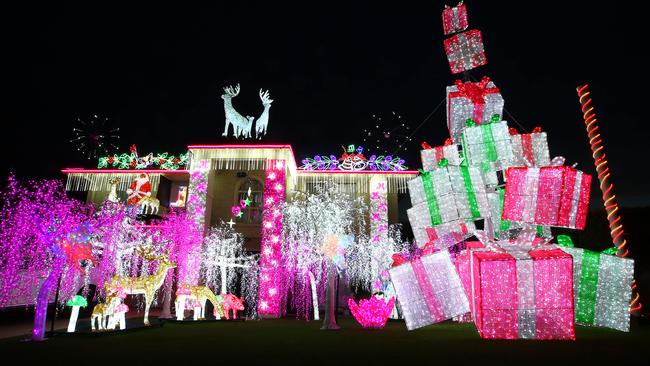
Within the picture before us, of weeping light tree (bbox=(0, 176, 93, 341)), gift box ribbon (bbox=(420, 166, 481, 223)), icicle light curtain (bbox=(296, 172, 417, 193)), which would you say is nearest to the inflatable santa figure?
icicle light curtain (bbox=(296, 172, 417, 193))

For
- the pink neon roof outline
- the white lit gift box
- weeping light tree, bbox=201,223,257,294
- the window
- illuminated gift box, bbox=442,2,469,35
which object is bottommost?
the white lit gift box

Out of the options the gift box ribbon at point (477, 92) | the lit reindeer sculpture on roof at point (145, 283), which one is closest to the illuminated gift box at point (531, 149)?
the gift box ribbon at point (477, 92)

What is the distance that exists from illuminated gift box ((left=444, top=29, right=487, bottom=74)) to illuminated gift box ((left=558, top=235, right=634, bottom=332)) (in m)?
4.77

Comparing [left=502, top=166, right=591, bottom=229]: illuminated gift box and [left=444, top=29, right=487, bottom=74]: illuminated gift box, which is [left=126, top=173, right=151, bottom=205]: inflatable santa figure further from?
[left=502, top=166, right=591, bottom=229]: illuminated gift box

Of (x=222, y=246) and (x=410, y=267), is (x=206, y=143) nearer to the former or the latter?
(x=222, y=246)

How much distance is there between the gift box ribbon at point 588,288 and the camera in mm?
8570

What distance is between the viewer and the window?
21.5 metres

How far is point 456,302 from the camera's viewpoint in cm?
892

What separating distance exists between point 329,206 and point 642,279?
38.4 ft

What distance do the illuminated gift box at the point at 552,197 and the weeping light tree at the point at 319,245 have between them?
7.09 m

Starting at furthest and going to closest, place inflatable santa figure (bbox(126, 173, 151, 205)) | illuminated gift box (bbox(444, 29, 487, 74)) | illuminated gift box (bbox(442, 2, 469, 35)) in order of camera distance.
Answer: inflatable santa figure (bbox(126, 173, 151, 205)) → illuminated gift box (bbox(442, 2, 469, 35)) → illuminated gift box (bbox(444, 29, 487, 74))

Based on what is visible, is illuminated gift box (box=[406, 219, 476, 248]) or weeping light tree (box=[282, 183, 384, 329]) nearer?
illuminated gift box (box=[406, 219, 476, 248])

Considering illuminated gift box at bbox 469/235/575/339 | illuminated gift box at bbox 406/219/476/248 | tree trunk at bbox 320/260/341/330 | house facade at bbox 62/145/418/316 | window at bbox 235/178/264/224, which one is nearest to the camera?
illuminated gift box at bbox 469/235/575/339

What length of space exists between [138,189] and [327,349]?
16127mm
